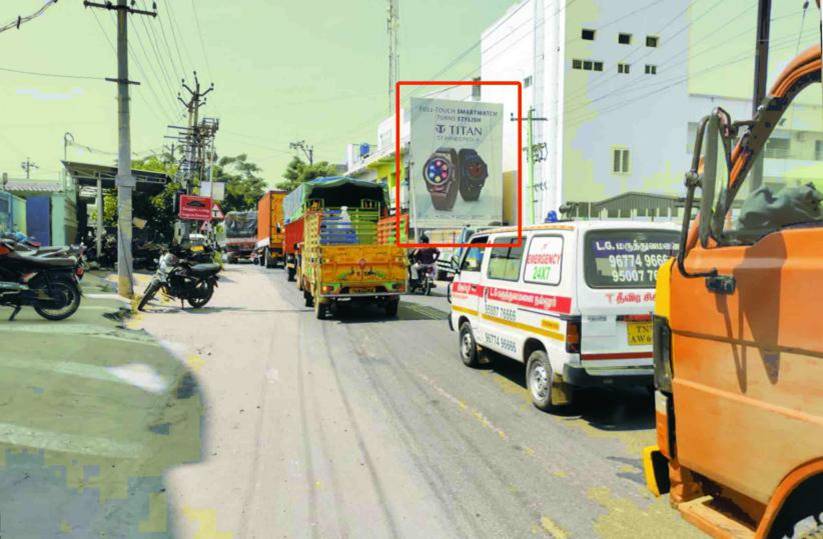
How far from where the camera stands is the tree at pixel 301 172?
55219mm

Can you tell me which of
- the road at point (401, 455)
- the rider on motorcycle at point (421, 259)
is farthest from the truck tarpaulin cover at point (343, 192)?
the road at point (401, 455)

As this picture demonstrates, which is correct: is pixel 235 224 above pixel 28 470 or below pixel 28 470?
above

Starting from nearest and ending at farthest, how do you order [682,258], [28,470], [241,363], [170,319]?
[682,258], [28,470], [241,363], [170,319]

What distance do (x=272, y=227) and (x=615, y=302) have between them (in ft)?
82.0

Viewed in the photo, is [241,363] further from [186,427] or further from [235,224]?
[235,224]

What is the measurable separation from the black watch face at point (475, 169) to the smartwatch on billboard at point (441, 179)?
742 mm

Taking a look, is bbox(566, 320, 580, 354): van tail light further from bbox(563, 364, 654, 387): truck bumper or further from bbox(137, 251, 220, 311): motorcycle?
bbox(137, 251, 220, 311): motorcycle

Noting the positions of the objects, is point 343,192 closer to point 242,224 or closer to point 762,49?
point 762,49

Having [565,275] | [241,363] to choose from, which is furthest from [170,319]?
[565,275]

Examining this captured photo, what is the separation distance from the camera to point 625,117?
30.2 metres

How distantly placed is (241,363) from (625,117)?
26999 millimetres

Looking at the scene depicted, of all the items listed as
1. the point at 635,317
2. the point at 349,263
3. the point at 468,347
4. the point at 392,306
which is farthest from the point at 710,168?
the point at 392,306

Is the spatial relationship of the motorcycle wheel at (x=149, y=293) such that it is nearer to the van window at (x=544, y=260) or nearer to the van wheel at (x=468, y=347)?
the van wheel at (x=468, y=347)

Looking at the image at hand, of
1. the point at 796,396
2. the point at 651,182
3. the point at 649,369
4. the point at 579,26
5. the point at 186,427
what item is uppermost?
the point at 579,26
